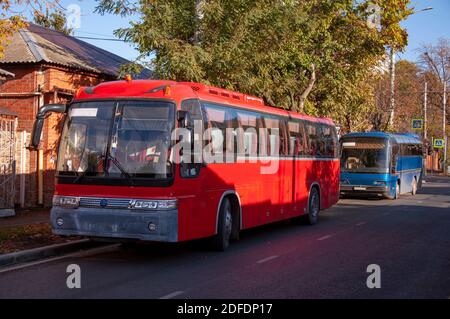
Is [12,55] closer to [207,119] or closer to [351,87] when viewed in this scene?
[207,119]

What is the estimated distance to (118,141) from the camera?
10070 millimetres

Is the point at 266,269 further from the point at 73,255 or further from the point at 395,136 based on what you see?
the point at 395,136

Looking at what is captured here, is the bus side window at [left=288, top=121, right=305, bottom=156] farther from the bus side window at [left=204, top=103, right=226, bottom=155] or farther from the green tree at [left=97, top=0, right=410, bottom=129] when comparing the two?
the bus side window at [left=204, top=103, right=226, bottom=155]

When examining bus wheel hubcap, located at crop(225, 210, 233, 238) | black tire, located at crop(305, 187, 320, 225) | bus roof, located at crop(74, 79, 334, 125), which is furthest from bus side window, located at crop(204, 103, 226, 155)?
black tire, located at crop(305, 187, 320, 225)

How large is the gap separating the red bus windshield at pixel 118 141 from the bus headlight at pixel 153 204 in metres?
0.40

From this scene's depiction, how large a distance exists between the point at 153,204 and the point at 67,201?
61.7 inches

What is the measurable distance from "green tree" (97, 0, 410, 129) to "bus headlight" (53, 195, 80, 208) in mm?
5838

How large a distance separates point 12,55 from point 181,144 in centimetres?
1036

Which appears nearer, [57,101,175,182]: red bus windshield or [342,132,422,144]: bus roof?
[57,101,175,182]: red bus windshield

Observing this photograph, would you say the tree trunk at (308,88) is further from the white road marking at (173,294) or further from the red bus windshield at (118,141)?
the white road marking at (173,294)

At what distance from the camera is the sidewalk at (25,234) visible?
440 inches

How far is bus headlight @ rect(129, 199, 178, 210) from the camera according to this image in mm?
9719

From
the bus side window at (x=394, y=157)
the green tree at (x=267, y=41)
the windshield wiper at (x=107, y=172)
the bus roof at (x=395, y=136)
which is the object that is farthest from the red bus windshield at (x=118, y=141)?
the bus side window at (x=394, y=157)

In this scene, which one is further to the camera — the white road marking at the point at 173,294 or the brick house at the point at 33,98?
the brick house at the point at 33,98
